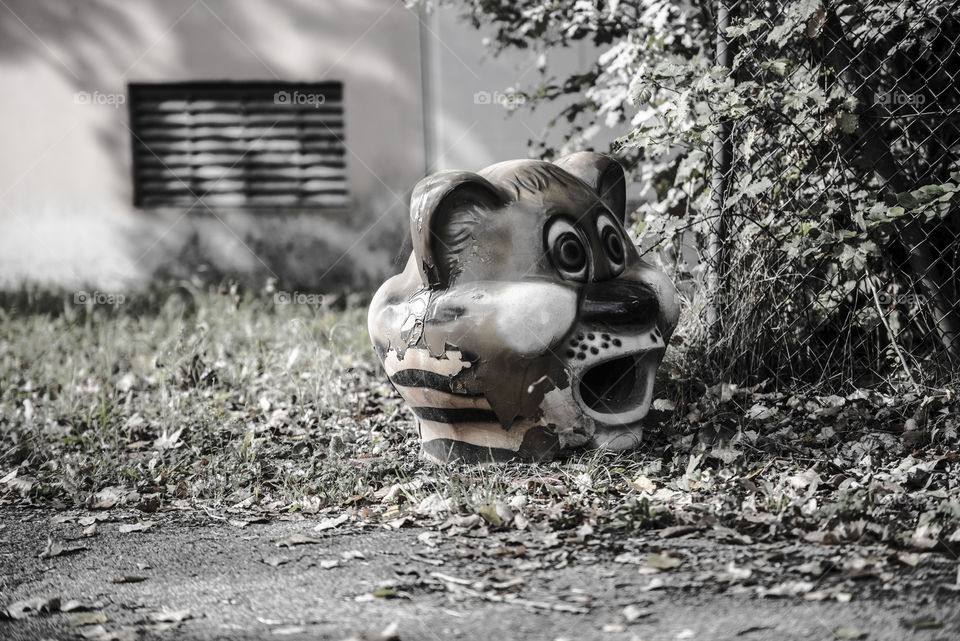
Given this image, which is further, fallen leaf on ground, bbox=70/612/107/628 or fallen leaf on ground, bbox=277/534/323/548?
fallen leaf on ground, bbox=277/534/323/548

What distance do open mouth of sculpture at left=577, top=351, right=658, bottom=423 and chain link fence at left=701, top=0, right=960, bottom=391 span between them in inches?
36.3

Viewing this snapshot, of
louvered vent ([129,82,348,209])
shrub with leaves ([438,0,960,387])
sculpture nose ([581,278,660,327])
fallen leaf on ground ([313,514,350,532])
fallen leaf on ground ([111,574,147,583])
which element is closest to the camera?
fallen leaf on ground ([111,574,147,583])

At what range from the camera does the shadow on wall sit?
27.0 feet

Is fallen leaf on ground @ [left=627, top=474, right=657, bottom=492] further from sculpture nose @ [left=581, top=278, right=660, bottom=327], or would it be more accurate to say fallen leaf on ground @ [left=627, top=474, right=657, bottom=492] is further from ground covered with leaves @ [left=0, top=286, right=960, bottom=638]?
sculpture nose @ [left=581, top=278, right=660, bottom=327]

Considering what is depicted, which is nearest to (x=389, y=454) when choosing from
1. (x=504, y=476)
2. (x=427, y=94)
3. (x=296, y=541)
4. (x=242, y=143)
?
(x=504, y=476)

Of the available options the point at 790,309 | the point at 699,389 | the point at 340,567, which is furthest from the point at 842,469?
the point at 340,567

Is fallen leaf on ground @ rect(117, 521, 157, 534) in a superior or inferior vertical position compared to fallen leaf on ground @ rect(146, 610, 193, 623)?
superior

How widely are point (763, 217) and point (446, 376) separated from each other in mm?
2047

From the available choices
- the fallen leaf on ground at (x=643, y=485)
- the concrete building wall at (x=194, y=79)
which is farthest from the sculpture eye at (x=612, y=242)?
the concrete building wall at (x=194, y=79)

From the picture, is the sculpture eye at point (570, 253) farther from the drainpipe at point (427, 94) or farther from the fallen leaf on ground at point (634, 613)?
the drainpipe at point (427, 94)

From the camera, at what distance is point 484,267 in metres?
3.40

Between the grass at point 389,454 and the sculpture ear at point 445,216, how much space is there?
790 millimetres

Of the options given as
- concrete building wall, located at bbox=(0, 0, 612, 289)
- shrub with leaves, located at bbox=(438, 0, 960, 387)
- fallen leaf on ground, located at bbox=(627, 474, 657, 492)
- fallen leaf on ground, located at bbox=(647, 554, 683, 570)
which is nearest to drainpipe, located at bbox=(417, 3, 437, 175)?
concrete building wall, located at bbox=(0, 0, 612, 289)

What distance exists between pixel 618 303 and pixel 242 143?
19.3 feet
